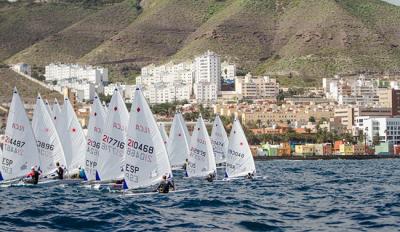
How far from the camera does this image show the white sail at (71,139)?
65.6 meters

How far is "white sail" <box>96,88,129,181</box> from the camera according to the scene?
2035 inches

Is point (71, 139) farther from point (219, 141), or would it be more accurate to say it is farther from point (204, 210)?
point (219, 141)

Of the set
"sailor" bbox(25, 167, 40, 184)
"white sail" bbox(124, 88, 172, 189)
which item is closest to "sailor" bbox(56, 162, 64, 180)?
"sailor" bbox(25, 167, 40, 184)

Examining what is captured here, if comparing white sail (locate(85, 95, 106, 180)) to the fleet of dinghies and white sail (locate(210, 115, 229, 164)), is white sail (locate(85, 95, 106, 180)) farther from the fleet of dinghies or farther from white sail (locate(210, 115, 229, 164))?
white sail (locate(210, 115, 229, 164))

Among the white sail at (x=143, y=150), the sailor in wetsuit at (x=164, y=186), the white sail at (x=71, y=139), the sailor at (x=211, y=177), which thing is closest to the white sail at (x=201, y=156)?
the sailor at (x=211, y=177)

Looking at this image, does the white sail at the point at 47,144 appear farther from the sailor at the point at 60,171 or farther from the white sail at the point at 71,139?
the white sail at the point at 71,139

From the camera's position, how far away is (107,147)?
170 feet

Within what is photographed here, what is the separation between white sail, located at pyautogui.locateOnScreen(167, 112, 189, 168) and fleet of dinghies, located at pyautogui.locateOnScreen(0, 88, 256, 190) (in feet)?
32.5

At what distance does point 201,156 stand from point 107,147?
19192 millimetres

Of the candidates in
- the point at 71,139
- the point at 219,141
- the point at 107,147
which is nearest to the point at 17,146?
the point at 107,147

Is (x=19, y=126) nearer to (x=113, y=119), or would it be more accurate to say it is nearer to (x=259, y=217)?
(x=113, y=119)

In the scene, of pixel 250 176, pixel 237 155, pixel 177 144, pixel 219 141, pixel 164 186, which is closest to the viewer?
pixel 164 186

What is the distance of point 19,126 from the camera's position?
56.8m

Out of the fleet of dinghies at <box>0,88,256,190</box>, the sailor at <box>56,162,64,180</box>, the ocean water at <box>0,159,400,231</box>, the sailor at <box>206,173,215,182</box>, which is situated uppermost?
the fleet of dinghies at <box>0,88,256,190</box>
